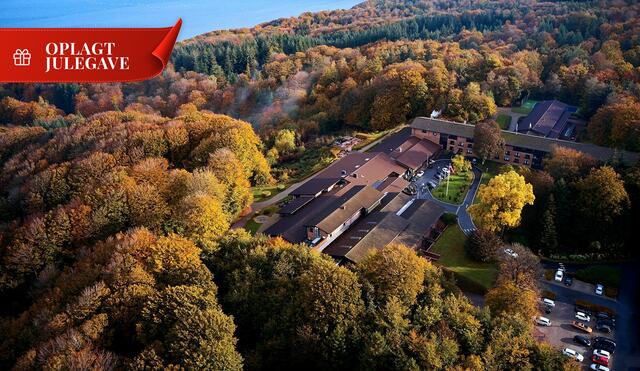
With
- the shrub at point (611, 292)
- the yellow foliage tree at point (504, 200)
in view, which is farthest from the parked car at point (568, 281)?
the yellow foliage tree at point (504, 200)

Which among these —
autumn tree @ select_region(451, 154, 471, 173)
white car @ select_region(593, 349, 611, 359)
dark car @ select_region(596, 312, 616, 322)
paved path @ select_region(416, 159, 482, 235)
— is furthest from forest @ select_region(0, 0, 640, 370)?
autumn tree @ select_region(451, 154, 471, 173)

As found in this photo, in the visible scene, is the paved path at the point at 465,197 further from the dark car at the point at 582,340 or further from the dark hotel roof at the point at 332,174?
the dark car at the point at 582,340

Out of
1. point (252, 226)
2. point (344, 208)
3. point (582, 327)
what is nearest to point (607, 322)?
point (582, 327)

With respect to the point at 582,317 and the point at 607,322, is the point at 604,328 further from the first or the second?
the point at 582,317

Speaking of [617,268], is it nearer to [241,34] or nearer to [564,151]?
[564,151]

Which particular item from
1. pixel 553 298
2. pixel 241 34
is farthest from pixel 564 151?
pixel 241 34

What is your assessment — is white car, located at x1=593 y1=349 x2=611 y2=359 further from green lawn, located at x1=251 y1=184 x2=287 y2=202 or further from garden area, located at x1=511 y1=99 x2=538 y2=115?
garden area, located at x1=511 y1=99 x2=538 y2=115
